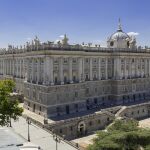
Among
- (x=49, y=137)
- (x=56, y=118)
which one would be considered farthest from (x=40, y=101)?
(x=49, y=137)

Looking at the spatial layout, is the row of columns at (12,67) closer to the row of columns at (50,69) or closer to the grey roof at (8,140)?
the row of columns at (50,69)

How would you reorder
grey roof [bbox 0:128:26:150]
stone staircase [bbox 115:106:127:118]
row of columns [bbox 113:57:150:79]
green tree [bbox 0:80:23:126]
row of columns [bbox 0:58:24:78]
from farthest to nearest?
row of columns [bbox 0:58:24:78]
row of columns [bbox 113:57:150:79]
stone staircase [bbox 115:106:127:118]
green tree [bbox 0:80:23:126]
grey roof [bbox 0:128:26:150]

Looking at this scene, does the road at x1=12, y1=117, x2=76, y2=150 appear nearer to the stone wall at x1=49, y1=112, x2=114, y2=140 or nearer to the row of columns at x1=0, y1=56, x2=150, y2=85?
the stone wall at x1=49, y1=112, x2=114, y2=140

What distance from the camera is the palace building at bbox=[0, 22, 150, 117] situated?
212 feet

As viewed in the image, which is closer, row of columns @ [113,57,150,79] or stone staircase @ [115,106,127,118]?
stone staircase @ [115,106,127,118]

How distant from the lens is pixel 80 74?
70125 mm

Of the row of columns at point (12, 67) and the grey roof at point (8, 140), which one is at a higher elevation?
the row of columns at point (12, 67)

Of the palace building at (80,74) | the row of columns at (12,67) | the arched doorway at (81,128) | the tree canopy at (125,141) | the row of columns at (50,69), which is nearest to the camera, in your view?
the tree canopy at (125,141)

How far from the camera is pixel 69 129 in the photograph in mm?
59219

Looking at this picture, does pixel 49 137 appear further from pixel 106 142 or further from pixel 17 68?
pixel 17 68


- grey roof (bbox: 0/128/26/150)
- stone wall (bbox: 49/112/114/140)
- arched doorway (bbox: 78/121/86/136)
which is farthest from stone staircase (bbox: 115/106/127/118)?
grey roof (bbox: 0/128/26/150)

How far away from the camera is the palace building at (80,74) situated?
6475 centimetres

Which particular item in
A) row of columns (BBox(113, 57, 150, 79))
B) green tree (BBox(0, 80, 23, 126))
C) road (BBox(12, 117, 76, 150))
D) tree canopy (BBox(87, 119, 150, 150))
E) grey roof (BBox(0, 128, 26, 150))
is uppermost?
row of columns (BBox(113, 57, 150, 79))

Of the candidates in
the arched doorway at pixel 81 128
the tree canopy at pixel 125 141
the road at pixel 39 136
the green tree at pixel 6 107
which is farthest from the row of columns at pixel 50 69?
the tree canopy at pixel 125 141
